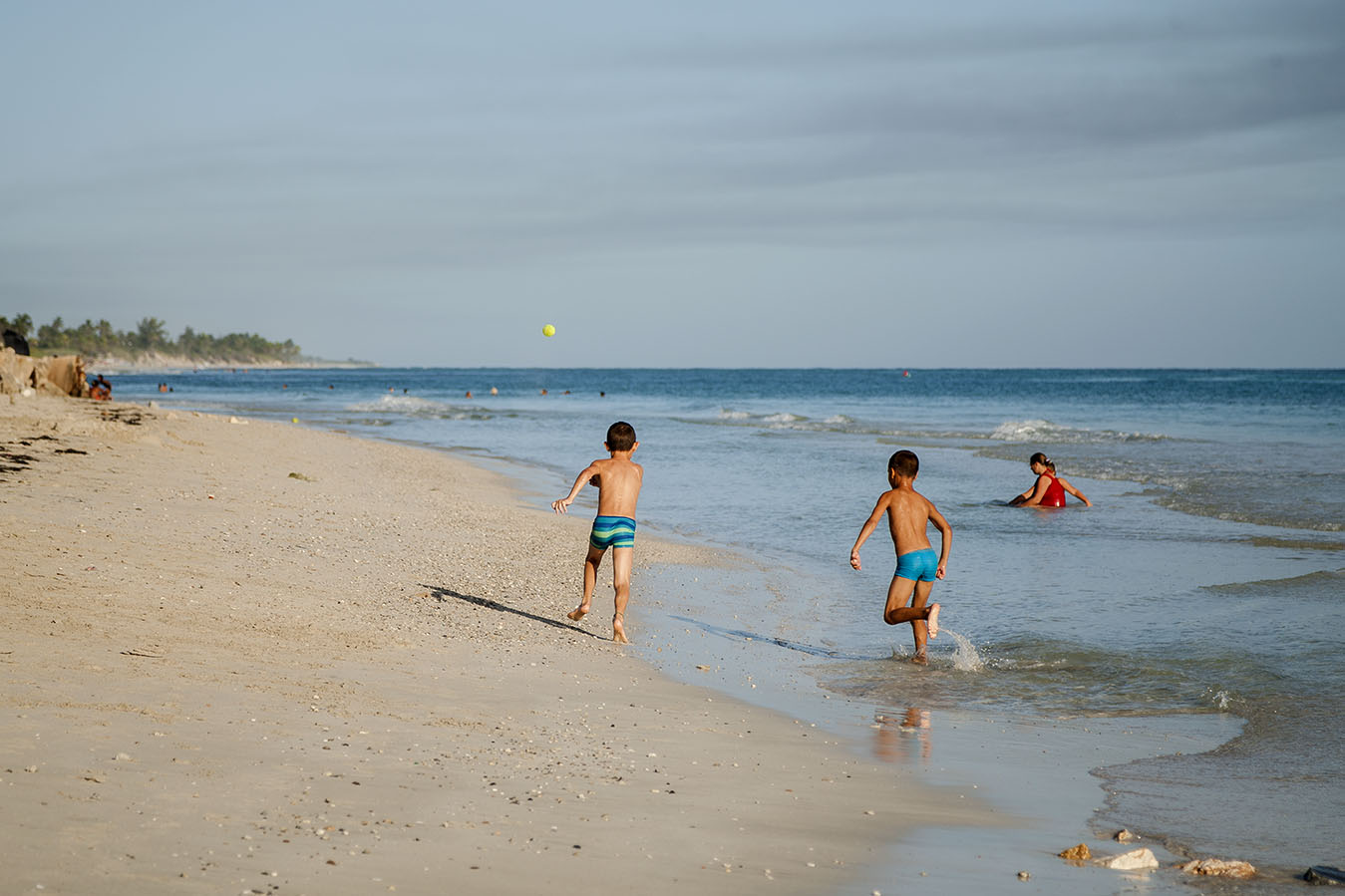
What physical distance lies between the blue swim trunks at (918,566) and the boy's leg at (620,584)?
6.62 ft

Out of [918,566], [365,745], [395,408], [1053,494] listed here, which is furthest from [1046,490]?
[395,408]

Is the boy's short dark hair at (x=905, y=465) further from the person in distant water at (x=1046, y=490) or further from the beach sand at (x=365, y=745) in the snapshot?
the person in distant water at (x=1046, y=490)

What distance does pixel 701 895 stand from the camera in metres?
3.71

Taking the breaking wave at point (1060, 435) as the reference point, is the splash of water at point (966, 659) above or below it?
below

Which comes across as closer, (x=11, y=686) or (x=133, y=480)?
(x=11, y=686)

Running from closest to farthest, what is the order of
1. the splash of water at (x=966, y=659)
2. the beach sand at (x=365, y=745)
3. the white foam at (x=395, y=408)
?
the beach sand at (x=365, y=745) → the splash of water at (x=966, y=659) → the white foam at (x=395, y=408)

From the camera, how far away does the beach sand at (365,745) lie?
12.4 ft

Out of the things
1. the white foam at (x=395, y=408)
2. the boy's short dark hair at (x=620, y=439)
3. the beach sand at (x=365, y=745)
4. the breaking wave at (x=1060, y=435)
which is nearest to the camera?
the beach sand at (x=365, y=745)

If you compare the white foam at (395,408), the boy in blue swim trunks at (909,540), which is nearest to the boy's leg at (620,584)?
the boy in blue swim trunks at (909,540)

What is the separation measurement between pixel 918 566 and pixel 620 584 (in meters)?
2.24

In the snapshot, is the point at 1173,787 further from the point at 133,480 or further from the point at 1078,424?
the point at 1078,424

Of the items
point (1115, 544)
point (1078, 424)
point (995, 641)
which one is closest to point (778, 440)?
point (1078, 424)

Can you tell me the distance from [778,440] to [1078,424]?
629 inches

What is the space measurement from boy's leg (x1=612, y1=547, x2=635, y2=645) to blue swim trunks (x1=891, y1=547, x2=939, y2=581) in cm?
202
